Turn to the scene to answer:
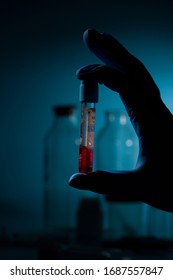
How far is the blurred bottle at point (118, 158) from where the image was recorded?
1.60 metres

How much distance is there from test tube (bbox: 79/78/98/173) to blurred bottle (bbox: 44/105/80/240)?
0.50 metres

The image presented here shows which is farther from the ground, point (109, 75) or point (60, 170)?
point (109, 75)

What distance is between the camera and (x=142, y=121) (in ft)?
3.41

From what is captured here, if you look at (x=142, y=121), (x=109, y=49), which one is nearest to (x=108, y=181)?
(x=142, y=121)

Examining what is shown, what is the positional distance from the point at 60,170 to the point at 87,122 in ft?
1.88

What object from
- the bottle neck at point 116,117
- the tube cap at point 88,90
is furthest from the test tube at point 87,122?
the bottle neck at point 116,117

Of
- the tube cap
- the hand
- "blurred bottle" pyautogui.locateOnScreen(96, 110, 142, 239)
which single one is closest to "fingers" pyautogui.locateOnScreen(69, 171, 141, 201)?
the hand

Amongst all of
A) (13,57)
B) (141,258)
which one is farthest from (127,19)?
(141,258)

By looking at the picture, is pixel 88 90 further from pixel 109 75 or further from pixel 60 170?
pixel 60 170

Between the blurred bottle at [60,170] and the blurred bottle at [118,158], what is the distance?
0.26 feet

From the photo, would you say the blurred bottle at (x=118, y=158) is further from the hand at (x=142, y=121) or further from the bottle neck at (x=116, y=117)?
the hand at (x=142, y=121)

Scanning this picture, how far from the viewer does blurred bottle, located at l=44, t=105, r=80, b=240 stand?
163cm

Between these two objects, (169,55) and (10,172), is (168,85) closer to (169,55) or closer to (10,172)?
(169,55)

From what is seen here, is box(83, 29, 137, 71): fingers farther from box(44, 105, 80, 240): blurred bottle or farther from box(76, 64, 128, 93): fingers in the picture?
box(44, 105, 80, 240): blurred bottle
